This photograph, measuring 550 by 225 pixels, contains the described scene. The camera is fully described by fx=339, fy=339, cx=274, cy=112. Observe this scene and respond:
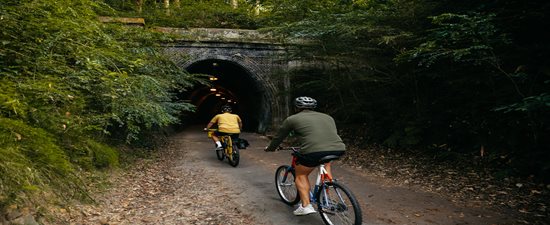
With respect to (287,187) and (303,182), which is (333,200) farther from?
(287,187)

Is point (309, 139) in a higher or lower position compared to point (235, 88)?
lower

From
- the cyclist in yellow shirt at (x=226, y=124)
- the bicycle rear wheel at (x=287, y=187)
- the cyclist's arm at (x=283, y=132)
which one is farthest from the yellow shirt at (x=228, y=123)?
the cyclist's arm at (x=283, y=132)

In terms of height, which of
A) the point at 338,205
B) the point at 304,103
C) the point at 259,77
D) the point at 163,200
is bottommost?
the point at 163,200

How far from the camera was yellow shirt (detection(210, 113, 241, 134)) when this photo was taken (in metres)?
9.62

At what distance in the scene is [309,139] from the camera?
14.7ft

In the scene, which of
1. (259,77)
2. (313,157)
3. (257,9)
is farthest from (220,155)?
(257,9)

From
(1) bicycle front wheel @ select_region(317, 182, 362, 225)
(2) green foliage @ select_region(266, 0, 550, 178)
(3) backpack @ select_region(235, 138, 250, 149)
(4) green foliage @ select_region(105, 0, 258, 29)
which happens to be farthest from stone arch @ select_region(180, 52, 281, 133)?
(1) bicycle front wheel @ select_region(317, 182, 362, 225)

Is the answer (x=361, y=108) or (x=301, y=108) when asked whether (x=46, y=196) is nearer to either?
(x=301, y=108)

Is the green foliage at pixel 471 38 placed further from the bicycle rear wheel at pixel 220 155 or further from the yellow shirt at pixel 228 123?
the bicycle rear wheel at pixel 220 155

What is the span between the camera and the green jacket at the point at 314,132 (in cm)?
446

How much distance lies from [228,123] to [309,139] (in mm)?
5529

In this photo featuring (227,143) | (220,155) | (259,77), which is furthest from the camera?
(259,77)

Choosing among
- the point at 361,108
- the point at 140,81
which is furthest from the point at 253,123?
the point at 140,81

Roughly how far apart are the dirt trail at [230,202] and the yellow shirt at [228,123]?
1.11 meters
